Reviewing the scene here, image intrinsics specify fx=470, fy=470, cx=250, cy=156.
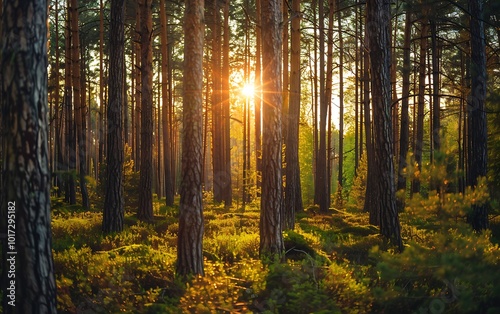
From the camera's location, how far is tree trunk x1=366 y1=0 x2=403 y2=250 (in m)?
10.9

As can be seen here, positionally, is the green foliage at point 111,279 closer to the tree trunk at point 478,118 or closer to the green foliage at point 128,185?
the tree trunk at point 478,118

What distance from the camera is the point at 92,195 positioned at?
22.5 m

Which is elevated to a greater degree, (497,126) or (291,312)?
(497,126)

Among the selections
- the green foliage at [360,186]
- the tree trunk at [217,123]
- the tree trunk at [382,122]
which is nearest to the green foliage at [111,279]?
the tree trunk at [382,122]

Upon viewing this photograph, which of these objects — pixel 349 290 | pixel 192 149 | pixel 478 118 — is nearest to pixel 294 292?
pixel 349 290

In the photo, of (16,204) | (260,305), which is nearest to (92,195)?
(260,305)

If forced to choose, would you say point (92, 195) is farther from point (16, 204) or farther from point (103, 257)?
point (16, 204)

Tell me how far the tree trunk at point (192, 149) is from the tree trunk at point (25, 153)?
313 cm

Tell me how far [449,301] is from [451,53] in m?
30.1

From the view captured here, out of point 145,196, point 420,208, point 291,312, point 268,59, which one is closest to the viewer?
point 420,208

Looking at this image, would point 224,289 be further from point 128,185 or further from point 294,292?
point 128,185

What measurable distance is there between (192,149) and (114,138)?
532 cm

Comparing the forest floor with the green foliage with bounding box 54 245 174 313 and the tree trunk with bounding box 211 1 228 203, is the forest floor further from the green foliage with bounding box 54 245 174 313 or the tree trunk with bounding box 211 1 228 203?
the tree trunk with bounding box 211 1 228 203

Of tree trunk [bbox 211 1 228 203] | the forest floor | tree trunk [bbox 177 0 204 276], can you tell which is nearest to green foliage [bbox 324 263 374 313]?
the forest floor
